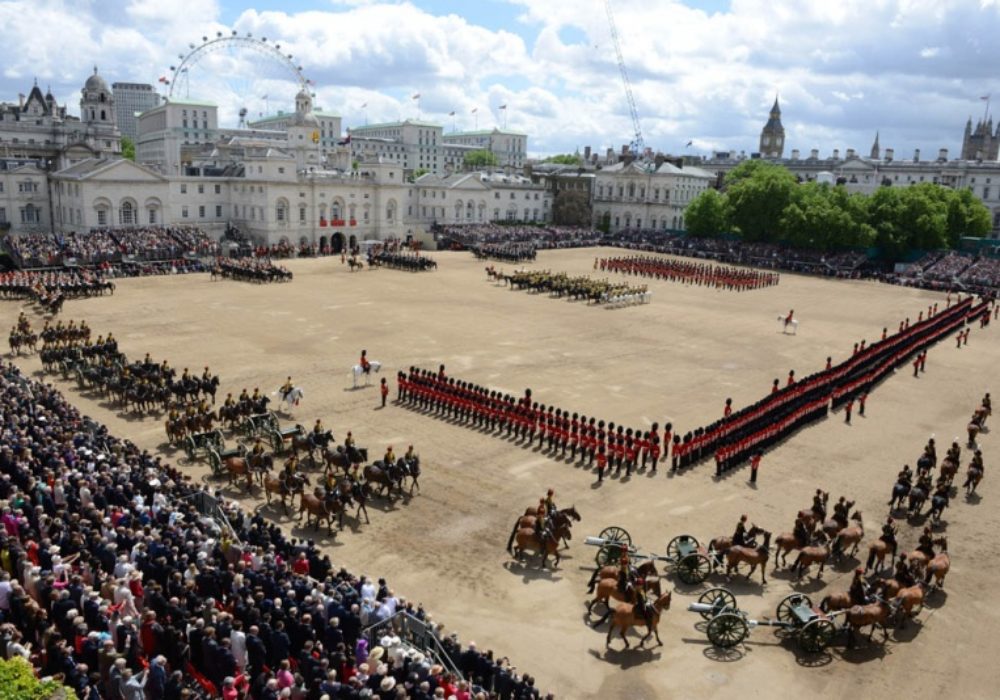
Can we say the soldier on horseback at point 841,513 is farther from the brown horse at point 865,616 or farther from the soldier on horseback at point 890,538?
the brown horse at point 865,616

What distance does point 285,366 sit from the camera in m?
32.7

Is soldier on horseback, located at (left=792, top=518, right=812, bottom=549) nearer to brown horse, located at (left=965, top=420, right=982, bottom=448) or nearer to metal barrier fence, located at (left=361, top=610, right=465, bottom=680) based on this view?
metal barrier fence, located at (left=361, top=610, right=465, bottom=680)

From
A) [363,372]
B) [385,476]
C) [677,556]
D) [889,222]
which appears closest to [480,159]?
[889,222]

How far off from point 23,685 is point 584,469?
16.3m

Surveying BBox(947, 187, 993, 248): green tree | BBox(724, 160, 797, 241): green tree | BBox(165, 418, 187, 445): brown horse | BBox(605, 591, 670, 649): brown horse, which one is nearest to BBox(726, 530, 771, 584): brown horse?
BBox(605, 591, 670, 649): brown horse

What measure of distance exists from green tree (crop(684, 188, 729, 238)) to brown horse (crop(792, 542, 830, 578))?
74117mm

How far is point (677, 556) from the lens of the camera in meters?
16.7

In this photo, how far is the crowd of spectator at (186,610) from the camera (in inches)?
429

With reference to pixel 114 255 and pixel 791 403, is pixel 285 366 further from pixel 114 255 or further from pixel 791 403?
pixel 114 255

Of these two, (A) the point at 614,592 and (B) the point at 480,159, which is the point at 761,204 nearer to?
(A) the point at 614,592

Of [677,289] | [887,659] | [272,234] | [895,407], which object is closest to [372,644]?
[887,659]

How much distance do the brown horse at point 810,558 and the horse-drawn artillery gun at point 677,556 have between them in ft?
6.81

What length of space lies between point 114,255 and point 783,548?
185 feet

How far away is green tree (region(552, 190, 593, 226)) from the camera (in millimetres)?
108938
